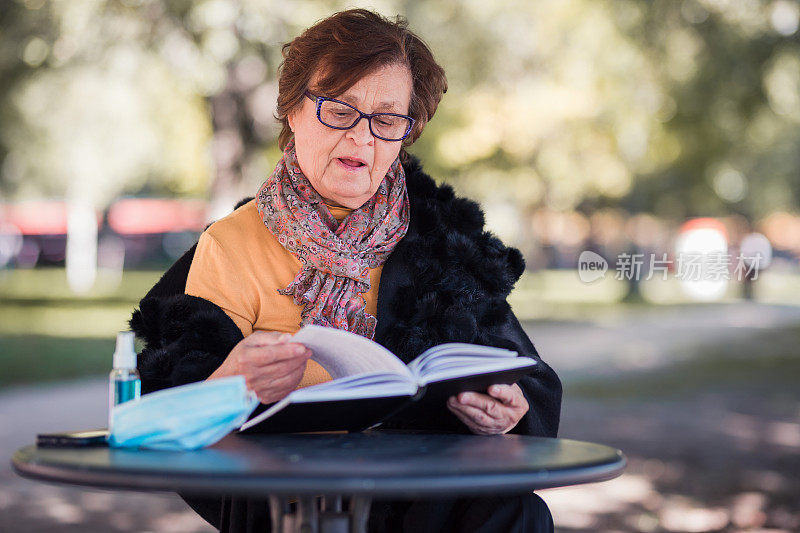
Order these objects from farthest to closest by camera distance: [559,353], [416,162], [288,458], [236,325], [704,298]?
[704,298] → [559,353] → [416,162] → [236,325] → [288,458]

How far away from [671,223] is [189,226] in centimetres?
2448

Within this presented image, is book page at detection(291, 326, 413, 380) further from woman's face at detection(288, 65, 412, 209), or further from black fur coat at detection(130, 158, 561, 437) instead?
woman's face at detection(288, 65, 412, 209)

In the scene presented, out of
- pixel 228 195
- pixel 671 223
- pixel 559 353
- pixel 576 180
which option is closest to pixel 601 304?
pixel 671 223

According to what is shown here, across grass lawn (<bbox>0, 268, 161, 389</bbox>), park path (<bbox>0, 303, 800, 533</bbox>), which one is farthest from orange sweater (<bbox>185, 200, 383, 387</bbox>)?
grass lawn (<bbox>0, 268, 161, 389</bbox>)

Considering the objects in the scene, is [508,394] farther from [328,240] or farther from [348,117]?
[348,117]

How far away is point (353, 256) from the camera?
2598 mm

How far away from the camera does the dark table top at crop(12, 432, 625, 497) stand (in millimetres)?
1521

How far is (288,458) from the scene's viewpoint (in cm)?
172

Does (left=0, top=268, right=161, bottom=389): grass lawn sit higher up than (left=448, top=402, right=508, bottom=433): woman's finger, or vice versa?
(left=448, top=402, right=508, bottom=433): woman's finger

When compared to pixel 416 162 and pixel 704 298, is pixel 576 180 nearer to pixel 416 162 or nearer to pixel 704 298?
pixel 704 298

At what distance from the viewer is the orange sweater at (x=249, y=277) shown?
8.25ft

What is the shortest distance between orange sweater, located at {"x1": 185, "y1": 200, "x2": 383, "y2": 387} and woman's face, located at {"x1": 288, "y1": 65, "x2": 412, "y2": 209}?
0.21 meters

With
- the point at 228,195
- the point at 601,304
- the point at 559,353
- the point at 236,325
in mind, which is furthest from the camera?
the point at 601,304

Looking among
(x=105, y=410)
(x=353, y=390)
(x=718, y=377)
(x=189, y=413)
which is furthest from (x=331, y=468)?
(x=718, y=377)
